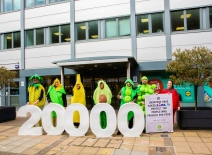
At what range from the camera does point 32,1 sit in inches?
588

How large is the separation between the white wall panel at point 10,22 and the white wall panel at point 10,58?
170cm

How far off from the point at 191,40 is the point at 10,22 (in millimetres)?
12851

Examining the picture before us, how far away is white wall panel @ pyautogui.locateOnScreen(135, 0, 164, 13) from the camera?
12.0m

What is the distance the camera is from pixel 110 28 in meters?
13.0

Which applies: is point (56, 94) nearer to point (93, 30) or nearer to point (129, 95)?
point (129, 95)

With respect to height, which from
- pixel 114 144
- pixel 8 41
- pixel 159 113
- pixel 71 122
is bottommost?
pixel 114 144

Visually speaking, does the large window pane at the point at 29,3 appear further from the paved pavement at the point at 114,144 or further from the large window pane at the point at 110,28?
the paved pavement at the point at 114,144

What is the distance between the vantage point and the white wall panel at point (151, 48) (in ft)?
38.9

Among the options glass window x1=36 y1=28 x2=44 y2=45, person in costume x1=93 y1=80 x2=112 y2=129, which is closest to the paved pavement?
person in costume x1=93 y1=80 x2=112 y2=129

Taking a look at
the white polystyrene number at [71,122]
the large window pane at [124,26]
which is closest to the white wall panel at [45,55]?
the large window pane at [124,26]

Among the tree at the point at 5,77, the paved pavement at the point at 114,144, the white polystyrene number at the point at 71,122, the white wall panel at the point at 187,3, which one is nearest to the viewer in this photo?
the paved pavement at the point at 114,144

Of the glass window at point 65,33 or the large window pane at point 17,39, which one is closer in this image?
the glass window at point 65,33

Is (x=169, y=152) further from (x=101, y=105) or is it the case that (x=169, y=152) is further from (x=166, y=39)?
(x=166, y=39)

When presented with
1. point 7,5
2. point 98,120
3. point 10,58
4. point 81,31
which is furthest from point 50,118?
point 7,5
